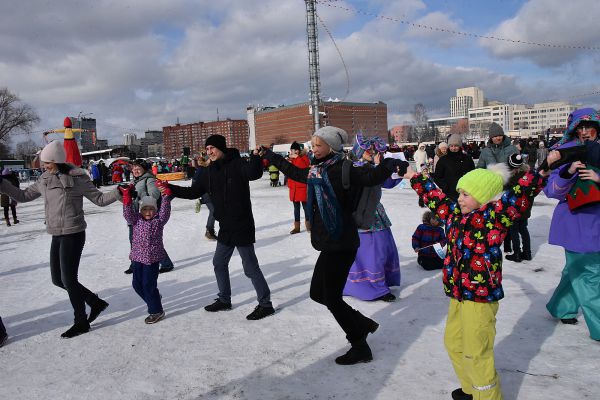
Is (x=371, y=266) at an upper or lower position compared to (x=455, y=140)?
lower

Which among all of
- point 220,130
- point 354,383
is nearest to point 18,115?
point 354,383

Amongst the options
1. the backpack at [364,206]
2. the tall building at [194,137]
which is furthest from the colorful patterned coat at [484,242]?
the tall building at [194,137]

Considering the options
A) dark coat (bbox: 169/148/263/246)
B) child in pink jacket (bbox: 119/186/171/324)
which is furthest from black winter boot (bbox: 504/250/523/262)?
child in pink jacket (bbox: 119/186/171/324)

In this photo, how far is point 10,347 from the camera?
3.91 meters

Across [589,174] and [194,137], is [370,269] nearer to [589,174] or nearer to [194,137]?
[589,174]

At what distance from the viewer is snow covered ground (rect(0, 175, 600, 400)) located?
9.70 ft

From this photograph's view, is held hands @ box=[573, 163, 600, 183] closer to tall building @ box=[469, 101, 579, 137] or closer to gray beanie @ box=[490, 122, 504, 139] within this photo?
gray beanie @ box=[490, 122, 504, 139]

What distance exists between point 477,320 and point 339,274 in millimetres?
1045

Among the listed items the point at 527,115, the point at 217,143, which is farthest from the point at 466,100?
the point at 217,143

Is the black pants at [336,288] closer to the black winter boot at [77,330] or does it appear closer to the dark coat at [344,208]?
the dark coat at [344,208]

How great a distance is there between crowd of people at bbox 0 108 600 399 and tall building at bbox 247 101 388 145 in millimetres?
102225

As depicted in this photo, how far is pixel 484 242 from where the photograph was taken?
2523 millimetres

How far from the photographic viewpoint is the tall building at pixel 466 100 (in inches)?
7466

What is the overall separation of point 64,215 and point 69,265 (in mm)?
476
